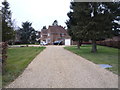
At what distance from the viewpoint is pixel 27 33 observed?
7262 cm

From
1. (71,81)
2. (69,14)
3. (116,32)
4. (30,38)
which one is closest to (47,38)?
(30,38)

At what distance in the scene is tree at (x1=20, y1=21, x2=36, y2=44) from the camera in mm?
70556

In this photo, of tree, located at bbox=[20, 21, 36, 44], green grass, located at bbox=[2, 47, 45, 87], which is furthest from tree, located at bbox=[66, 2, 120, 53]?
tree, located at bbox=[20, 21, 36, 44]

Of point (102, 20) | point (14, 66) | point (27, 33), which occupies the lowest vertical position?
point (14, 66)

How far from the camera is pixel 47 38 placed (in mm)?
70500

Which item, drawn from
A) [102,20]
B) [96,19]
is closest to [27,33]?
[96,19]

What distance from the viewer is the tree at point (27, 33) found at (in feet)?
231

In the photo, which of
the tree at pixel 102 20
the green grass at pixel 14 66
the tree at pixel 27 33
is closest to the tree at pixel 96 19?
the tree at pixel 102 20

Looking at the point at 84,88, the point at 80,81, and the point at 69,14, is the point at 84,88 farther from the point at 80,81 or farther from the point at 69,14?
the point at 69,14

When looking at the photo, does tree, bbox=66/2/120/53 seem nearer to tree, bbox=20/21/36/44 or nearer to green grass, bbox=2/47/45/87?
green grass, bbox=2/47/45/87

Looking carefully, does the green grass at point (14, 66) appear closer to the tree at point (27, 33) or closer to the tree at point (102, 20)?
the tree at point (102, 20)

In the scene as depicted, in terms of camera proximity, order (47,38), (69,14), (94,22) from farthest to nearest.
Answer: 1. (47,38)
2. (69,14)
3. (94,22)

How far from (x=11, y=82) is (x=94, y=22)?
15765 mm

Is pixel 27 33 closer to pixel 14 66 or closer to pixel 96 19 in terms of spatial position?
pixel 96 19
